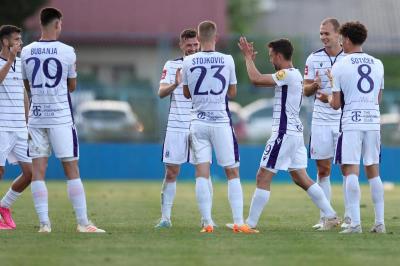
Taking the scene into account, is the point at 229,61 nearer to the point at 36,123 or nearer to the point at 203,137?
the point at 203,137

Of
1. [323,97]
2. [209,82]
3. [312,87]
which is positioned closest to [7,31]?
[209,82]

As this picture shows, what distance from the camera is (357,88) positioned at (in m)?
13.0

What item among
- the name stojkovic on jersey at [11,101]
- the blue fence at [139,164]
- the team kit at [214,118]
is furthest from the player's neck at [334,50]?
the blue fence at [139,164]

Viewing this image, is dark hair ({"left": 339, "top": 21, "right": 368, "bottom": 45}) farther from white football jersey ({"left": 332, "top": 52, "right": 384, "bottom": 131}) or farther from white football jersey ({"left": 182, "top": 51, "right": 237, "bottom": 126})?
white football jersey ({"left": 182, "top": 51, "right": 237, "bottom": 126})

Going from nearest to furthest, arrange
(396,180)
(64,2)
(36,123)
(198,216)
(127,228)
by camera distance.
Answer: (36,123)
(127,228)
(198,216)
(396,180)
(64,2)

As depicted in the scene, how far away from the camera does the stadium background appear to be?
28109 millimetres

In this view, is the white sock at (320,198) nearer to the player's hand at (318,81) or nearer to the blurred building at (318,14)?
the player's hand at (318,81)

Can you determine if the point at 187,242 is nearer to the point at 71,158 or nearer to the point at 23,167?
the point at 71,158

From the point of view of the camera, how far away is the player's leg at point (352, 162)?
511 inches

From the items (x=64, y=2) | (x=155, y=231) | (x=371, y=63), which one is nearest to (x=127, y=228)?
(x=155, y=231)

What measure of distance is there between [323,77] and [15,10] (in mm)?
19962

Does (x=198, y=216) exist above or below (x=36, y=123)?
below

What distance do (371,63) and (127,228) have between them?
11.5ft

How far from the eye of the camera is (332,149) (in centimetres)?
1460
